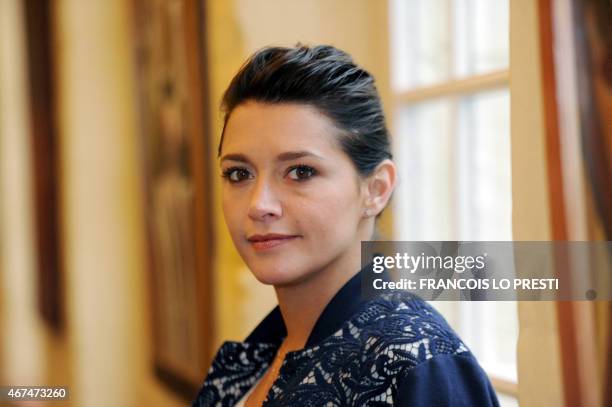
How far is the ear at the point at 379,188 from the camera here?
925 millimetres

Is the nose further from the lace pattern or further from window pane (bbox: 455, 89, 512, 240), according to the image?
window pane (bbox: 455, 89, 512, 240)

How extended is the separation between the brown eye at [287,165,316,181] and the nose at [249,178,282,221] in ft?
0.10

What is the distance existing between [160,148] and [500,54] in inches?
52.7

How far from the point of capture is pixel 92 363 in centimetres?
306

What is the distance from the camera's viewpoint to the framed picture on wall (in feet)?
6.73

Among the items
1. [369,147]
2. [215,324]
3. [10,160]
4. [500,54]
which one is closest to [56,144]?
[10,160]

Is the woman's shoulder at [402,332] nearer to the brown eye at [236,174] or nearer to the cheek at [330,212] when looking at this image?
the cheek at [330,212]

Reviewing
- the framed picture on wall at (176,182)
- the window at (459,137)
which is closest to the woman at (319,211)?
the window at (459,137)

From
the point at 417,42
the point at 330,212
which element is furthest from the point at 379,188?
the point at 417,42

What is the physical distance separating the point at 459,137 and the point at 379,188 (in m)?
0.62

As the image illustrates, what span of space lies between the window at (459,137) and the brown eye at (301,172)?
576 millimetres

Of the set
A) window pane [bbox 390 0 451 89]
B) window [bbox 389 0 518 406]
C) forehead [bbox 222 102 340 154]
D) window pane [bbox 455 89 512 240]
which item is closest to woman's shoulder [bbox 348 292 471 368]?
forehead [bbox 222 102 340 154]

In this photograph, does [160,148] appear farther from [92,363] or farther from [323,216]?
[323,216]

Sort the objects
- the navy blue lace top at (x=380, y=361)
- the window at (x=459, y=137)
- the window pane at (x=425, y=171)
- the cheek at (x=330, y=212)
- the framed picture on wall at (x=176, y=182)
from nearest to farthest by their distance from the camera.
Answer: the navy blue lace top at (x=380, y=361) < the cheek at (x=330, y=212) < the window at (x=459, y=137) < the window pane at (x=425, y=171) < the framed picture on wall at (x=176, y=182)
